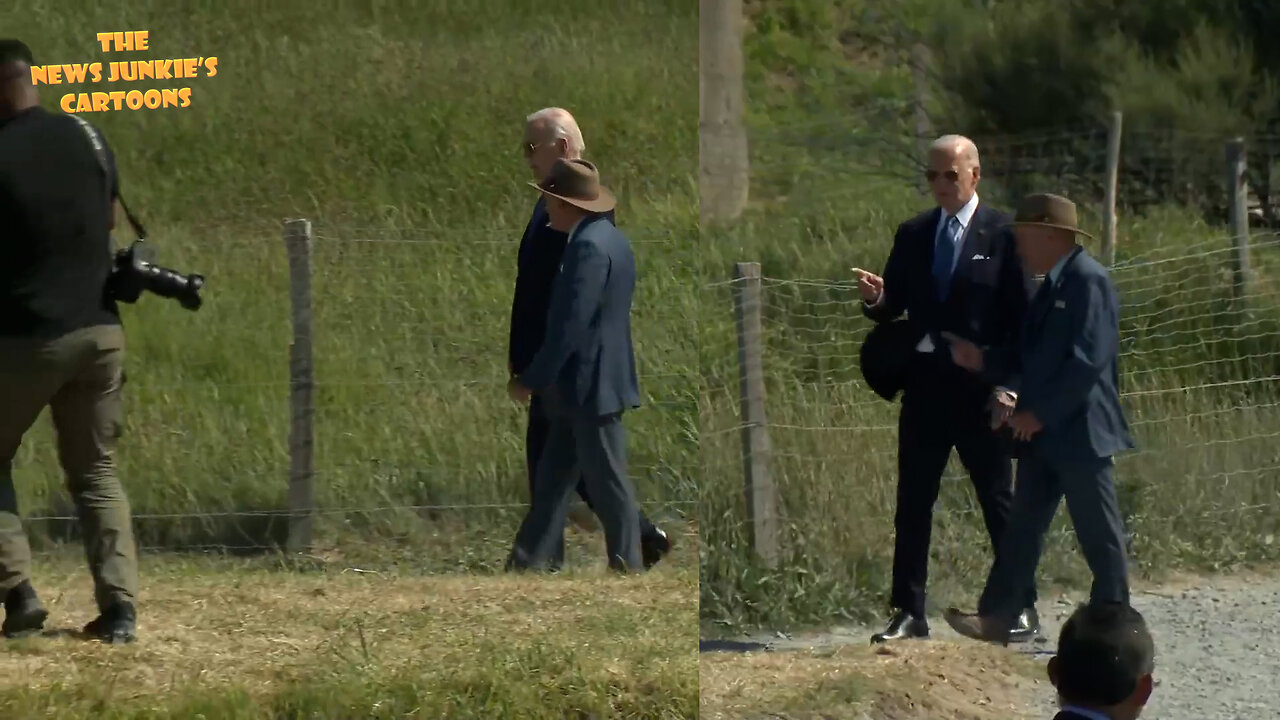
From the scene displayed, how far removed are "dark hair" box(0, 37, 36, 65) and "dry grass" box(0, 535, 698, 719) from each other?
1522 mm

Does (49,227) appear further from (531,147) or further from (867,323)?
(867,323)

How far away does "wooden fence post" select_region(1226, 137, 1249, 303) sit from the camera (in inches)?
226

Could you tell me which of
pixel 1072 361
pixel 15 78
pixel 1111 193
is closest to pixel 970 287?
pixel 1072 361

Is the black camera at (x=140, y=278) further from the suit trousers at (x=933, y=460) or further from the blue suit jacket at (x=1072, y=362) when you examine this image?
the blue suit jacket at (x=1072, y=362)

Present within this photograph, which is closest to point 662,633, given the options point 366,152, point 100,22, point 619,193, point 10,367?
point 619,193

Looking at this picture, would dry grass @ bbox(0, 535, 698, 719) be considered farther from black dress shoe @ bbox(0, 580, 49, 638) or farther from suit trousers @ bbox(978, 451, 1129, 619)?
suit trousers @ bbox(978, 451, 1129, 619)

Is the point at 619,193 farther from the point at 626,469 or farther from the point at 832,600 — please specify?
the point at 832,600

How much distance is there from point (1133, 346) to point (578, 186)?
68.8 inches

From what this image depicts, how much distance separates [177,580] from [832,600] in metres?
2.05

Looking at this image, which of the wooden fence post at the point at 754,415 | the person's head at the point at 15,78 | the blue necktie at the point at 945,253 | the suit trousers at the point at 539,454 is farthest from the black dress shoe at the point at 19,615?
the blue necktie at the point at 945,253

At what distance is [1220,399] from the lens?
5.86m

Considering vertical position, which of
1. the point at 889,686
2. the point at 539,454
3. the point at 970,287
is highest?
the point at 970,287

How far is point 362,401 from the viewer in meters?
6.04

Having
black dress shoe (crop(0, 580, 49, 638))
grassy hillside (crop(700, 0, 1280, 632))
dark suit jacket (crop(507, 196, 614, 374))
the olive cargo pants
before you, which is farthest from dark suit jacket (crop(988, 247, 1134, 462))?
black dress shoe (crop(0, 580, 49, 638))
